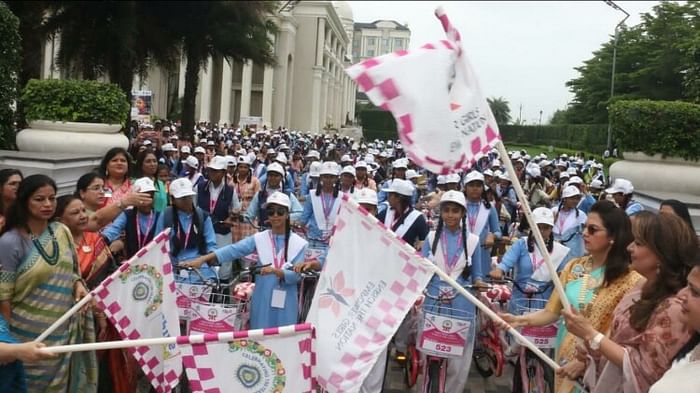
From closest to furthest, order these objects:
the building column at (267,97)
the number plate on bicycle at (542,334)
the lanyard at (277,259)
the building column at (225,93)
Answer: the number plate on bicycle at (542,334)
the lanyard at (277,259)
the building column at (225,93)
the building column at (267,97)

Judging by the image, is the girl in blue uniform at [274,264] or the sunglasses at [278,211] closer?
the girl in blue uniform at [274,264]

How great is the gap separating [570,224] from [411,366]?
3393mm

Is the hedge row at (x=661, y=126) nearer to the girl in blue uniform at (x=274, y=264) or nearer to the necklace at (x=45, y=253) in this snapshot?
the girl in blue uniform at (x=274, y=264)

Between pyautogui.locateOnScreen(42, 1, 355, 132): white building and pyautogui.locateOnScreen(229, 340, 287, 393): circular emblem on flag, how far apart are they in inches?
1948

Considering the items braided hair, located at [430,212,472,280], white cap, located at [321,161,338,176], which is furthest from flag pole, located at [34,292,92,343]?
white cap, located at [321,161,338,176]

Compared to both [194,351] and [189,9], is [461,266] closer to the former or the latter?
[194,351]

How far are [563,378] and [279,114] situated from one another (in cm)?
6117

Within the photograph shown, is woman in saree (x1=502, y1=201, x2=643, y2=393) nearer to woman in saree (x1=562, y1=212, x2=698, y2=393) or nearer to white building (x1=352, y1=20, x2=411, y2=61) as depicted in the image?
woman in saree (x1=562, y1=212, x2=698, y2=393)

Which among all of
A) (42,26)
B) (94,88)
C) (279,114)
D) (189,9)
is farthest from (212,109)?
(94,88)

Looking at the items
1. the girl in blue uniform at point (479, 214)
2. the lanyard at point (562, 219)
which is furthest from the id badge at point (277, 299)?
the lanyard at point (562, 219)

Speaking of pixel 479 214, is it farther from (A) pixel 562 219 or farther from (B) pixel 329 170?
(B) pixel 329 170

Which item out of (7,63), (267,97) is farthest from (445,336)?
(267,97)

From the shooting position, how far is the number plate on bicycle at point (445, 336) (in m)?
5.03

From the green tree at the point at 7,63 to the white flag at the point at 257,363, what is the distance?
718cm
